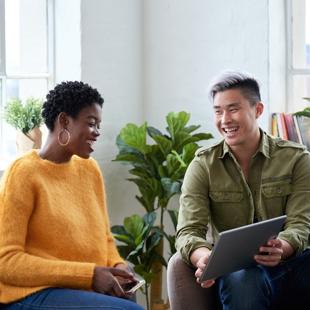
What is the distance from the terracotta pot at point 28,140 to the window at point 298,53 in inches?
52.0

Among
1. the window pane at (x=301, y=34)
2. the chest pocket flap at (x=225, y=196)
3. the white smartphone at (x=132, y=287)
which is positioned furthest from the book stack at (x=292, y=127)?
the white smartphone at (x=132, y=287)

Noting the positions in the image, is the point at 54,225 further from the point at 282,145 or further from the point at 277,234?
the point at 282,145

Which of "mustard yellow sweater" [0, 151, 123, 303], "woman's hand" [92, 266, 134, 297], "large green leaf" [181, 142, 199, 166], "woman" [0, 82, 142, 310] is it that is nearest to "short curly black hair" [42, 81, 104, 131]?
"woman" [0, 82, 142, 310]

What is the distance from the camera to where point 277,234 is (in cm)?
236

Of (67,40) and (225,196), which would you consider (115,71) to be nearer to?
(67,40)

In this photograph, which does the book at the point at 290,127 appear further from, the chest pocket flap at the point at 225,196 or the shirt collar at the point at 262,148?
the chest pocket flap at the point at 225,196

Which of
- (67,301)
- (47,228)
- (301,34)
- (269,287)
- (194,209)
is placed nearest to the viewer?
(67,301)

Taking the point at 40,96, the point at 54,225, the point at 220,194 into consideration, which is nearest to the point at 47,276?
the point at 54,225

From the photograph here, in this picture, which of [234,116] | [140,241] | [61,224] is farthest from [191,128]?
[61,224]

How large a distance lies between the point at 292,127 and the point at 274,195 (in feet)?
3.08

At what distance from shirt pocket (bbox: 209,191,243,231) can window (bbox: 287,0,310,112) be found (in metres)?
1.26

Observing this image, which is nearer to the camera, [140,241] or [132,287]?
[132,287]

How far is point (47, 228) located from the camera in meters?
2.27

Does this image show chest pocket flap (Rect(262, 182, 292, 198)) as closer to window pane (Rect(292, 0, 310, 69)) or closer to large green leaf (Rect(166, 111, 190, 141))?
large green leaf (Rect(166, 111, 190, 141))
